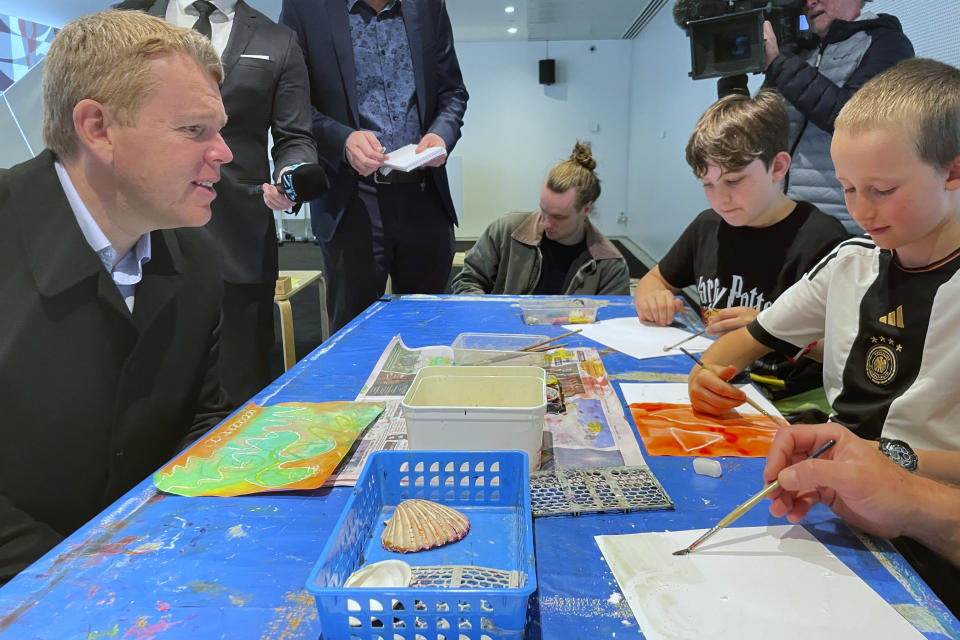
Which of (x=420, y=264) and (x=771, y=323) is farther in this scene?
(x=420, y=264)

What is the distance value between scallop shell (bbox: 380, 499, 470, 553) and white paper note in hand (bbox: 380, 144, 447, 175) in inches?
51.4

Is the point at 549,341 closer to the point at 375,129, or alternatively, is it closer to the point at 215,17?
the point at 375,129

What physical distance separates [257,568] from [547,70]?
309 inches

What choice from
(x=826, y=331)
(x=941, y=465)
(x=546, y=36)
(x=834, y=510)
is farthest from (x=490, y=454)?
(x=546, y=36)

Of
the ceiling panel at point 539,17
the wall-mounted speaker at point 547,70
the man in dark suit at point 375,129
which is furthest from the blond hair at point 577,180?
the wall-mounted speaker at point 547,70

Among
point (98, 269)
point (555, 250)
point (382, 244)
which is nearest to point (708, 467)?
point (98, 269)

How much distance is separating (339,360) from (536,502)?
2.27 ft

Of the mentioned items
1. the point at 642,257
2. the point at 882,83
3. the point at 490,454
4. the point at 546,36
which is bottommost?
the point at 642,257

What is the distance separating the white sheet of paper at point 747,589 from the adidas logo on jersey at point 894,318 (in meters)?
0.46

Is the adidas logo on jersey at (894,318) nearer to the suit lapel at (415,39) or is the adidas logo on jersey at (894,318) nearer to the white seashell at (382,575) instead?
the white seashell at (382,575)

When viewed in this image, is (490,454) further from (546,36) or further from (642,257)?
(546,36)

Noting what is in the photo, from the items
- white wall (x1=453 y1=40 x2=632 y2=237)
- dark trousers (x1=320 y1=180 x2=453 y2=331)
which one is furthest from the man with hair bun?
white wall (x1=453 y1=40 x2=632 y2=237)

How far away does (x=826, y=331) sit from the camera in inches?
45.6

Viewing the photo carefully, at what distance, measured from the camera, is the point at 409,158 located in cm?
188
